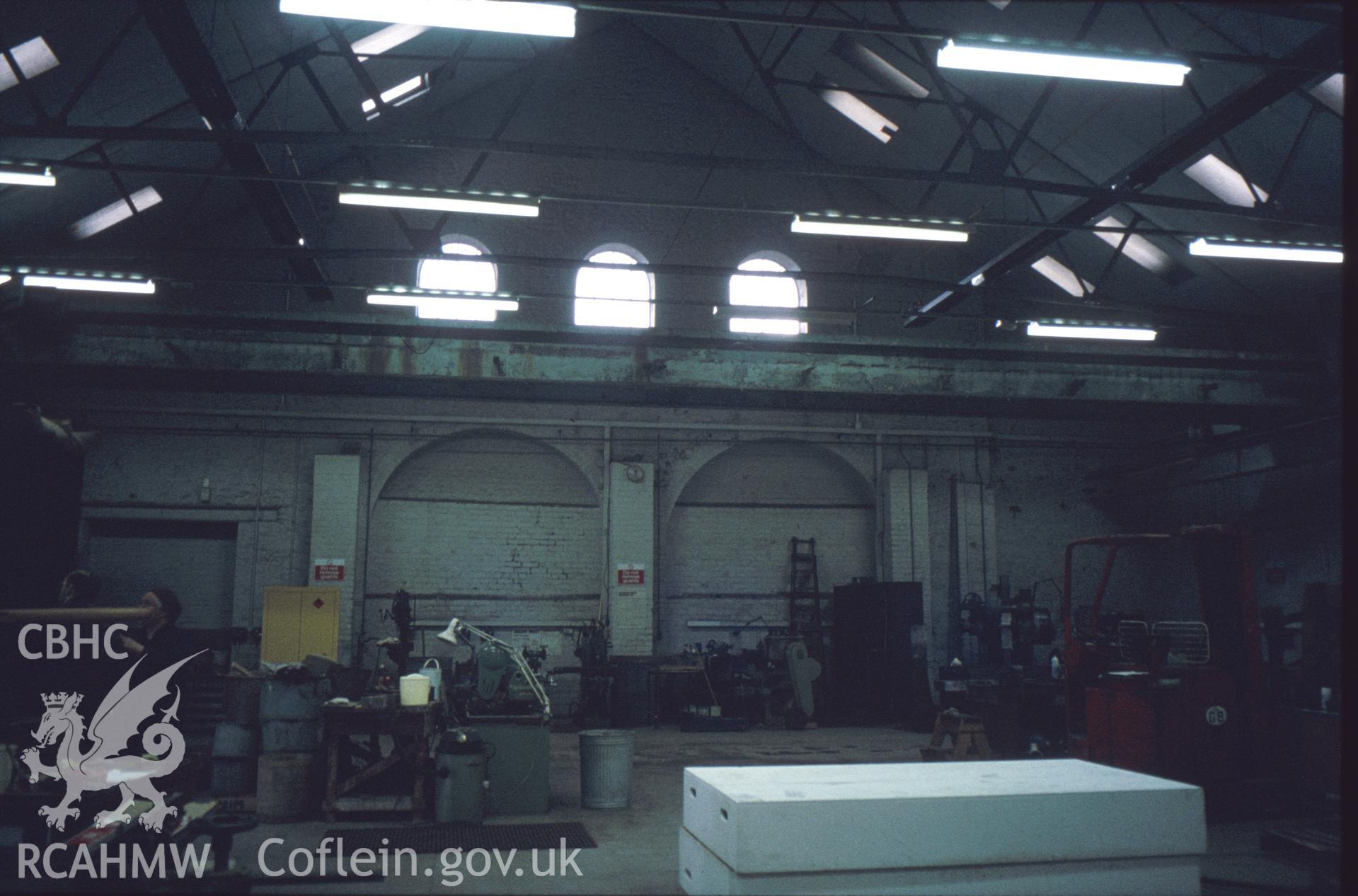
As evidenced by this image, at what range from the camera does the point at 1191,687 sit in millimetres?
6500

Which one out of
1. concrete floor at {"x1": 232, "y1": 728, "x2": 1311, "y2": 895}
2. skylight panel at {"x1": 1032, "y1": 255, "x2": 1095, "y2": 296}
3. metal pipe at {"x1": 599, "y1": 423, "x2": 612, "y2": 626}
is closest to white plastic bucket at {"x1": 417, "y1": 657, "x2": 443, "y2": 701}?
concrete floor at {"x1": 232, "y1": 728, "x2": 1311, "y2": 895}

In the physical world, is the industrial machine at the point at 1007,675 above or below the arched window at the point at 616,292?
below

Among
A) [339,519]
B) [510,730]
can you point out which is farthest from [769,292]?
Result: [510,730]

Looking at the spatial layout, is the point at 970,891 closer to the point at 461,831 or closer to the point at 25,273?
the point at 461,831

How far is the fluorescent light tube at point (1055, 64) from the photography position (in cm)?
589

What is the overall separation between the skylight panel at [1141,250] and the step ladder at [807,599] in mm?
5418

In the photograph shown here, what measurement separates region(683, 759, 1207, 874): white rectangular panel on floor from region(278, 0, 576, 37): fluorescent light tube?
14.3ft

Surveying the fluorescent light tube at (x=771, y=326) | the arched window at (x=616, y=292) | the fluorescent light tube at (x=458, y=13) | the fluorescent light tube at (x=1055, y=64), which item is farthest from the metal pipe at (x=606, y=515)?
the fluorescent light tube at (x=1055, y=64)

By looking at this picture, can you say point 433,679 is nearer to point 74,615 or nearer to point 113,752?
point 113,752

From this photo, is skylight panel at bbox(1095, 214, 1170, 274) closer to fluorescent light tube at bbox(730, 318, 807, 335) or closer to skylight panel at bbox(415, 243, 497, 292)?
fluorescent light tube at bbox(730, 318, 807, 335)

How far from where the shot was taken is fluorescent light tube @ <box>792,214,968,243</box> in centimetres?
797

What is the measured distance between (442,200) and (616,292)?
213 inches

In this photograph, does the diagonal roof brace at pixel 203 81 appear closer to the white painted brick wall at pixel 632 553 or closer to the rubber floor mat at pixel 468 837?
the rubber floor mat at pixel 468 837

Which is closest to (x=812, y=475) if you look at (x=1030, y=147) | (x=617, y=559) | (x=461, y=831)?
(x=617, y=559)
